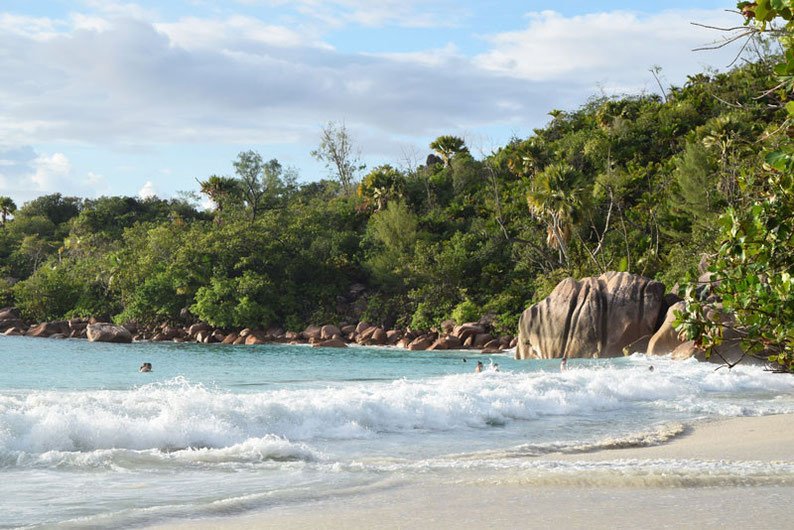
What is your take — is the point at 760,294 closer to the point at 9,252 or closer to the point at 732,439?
the point at 732,439

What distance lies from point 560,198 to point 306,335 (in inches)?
750

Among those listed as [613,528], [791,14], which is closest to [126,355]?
[613,528]

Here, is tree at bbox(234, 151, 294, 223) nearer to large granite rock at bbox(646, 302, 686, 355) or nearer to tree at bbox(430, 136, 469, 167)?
tree at bbox(430, 136, 469, 167)

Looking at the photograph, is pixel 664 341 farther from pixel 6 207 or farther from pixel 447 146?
Result: pixel 6 207

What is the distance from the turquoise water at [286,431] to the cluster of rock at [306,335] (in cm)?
1775

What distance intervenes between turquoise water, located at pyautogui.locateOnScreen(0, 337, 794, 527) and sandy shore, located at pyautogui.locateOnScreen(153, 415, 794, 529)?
0.61 m

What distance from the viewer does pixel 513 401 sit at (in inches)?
645

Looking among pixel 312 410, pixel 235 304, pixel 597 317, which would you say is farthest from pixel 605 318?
pixel 235 304

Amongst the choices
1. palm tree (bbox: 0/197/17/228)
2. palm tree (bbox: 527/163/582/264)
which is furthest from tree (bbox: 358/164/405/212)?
palm tree (bbox: 0/197/17/228)

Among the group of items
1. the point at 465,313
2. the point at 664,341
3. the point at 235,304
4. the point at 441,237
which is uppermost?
the point at 441,237

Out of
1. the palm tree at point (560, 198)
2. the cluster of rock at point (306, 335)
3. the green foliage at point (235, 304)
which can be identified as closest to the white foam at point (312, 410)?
the cluster of rock at point (306, 335)

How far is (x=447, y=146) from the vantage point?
62.5 metres

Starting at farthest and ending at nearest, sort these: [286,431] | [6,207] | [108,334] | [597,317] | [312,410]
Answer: [6,207]
[108,334]
[597,317]
[312,410]
[286,431]

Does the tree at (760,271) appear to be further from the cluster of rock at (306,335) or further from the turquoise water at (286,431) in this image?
the cluster of rock at (306,335)
